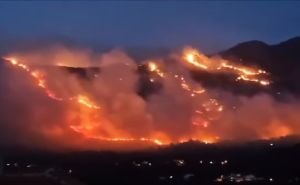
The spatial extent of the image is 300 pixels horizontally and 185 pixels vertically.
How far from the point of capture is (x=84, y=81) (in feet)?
165

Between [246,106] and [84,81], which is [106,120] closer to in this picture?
[84,81]

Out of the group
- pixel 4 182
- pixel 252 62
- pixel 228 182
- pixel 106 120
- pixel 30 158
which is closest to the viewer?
pixel 4 182

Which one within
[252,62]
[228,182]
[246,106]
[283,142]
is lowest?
[228,182]

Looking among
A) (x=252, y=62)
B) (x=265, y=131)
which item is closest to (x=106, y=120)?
(x=265, y=131)

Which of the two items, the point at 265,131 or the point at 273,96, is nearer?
the point at 265,131

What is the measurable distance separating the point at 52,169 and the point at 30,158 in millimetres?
7102

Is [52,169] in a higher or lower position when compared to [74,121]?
lower

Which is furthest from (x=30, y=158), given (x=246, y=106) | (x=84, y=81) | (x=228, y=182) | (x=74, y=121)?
(x=246, y=106)

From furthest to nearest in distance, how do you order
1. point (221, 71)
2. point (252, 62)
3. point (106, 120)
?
point (252, 62) → point (221, 71) → point (106, 120)

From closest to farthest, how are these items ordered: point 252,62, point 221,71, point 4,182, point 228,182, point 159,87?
point 4,182
point 228,182
point 159,87
point 221,71
point 252,62

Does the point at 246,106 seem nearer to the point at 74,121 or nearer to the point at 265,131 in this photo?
the point at 265,131

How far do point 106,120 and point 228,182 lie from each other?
13554 millimetres

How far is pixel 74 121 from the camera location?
47.7 metres

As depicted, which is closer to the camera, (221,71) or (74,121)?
(74,121)
